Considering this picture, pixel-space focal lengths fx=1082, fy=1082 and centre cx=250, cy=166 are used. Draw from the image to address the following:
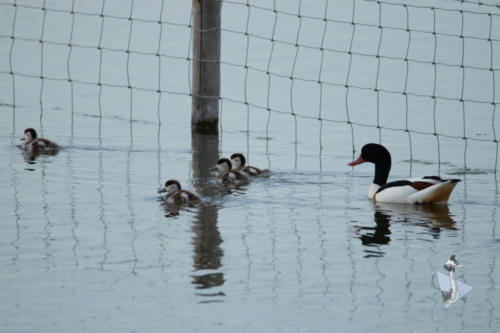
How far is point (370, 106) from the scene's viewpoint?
20.0 m

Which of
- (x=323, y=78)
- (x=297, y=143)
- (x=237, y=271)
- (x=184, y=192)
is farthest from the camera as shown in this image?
(x=323, y=78)

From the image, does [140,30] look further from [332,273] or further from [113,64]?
[332,273]

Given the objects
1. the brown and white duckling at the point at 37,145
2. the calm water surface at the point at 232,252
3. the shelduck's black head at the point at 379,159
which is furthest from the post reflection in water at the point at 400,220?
the brown and white duckling at the point at 37,145

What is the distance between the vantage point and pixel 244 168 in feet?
44.8

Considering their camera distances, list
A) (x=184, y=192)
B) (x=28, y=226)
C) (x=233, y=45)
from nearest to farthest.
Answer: (x=28, y=226) → (x=184, y=192) → (x=233, y=45)

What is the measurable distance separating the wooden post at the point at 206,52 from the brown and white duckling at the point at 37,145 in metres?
2.41

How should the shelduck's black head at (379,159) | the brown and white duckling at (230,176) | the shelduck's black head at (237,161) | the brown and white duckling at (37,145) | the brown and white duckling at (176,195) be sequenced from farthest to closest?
the brown and white duckling at (37,145)
the shelduck's black head at (237,161)
the brown and white duckling at (230,176)
the shelduck's black head at (379,159)
the brown and white duckling at (176,195)

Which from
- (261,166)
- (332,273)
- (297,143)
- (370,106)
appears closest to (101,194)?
(261,166)

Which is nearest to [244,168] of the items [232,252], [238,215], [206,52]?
[238,215]

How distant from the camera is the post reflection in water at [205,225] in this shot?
343 inches

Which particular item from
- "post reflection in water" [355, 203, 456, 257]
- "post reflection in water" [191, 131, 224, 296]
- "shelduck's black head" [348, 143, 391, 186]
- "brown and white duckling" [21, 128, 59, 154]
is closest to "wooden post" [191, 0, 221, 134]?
"post reflection in water" [191, 131, 224, 296]

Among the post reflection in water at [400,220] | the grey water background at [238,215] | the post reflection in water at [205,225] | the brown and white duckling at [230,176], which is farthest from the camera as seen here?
the brown and white duckling at [230,176]

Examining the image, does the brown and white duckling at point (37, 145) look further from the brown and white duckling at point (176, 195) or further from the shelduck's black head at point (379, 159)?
the shelduck's black head at point (379, 159)

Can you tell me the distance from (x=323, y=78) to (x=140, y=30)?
23.9 ft
